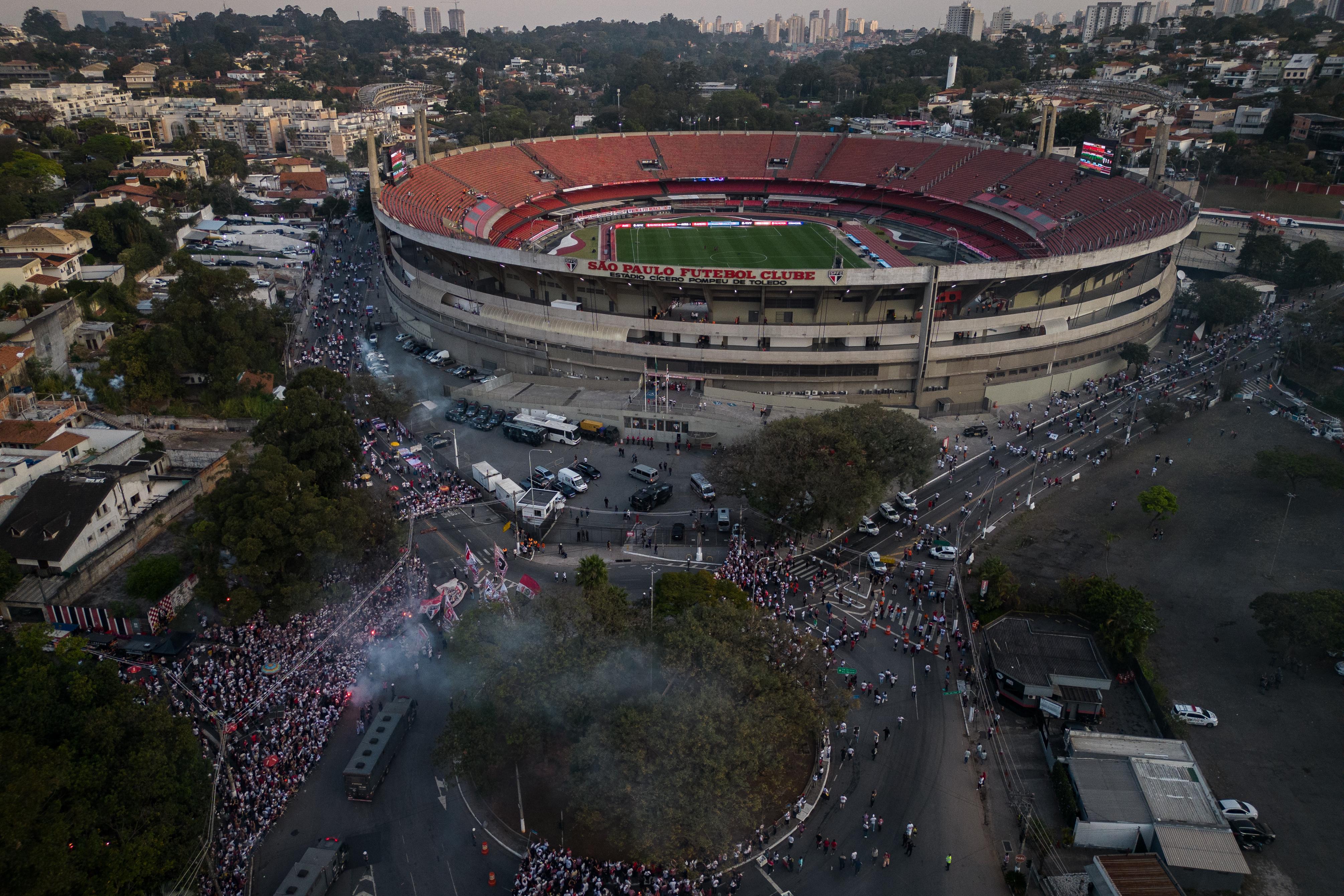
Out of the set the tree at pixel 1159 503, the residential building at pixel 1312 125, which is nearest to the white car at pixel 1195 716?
the tree at pixel 1159 503

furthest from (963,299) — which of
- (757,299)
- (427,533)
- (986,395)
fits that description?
(427,533)

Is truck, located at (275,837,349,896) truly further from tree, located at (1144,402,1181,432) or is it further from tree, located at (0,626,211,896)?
tree, located at (1144,402,1181,432)

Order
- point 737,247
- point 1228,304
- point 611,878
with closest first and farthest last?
point 611,878 < point 1228,304 < point 737,247

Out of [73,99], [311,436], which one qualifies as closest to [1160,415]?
[311,436]

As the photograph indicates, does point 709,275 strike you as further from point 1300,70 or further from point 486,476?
point 1300,70

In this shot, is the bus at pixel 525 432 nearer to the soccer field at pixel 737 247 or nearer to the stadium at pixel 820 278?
the stadium at pixel 820 278

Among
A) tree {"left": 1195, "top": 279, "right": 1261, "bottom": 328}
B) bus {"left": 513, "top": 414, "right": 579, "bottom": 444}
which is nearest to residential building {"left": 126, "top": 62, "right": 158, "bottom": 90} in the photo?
bus {"left": 513, "top": 414, "right": 579, "bottom": 444}
